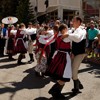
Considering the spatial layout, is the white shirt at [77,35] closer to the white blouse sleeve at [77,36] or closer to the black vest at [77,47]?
Result: the white blouse sleeve at [77,36]

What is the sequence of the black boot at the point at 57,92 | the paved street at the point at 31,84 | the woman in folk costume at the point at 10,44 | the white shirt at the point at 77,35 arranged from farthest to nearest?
the woman in folk costume at the point at 10,44 → the paved street at the point at 31,84 → the black boot at the point at 57,92 → the white shirt at the point at 77,35

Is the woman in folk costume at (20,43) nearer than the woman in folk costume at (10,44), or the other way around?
the woman in folk costume at (20,43)

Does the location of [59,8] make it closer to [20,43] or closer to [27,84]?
[20,43]

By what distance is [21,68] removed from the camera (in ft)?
40.3

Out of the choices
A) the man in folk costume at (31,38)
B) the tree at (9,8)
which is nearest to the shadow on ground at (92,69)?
the man in folk costume at (31,38)

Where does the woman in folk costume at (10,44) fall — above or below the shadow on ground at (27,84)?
above

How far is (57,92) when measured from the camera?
795cm

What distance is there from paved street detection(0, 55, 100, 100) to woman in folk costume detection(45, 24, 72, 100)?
1.01ft

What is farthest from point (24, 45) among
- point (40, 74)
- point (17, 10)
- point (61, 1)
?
point (61, 1)

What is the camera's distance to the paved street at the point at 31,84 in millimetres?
8234

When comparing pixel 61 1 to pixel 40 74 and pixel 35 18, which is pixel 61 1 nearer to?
pixel 35 18

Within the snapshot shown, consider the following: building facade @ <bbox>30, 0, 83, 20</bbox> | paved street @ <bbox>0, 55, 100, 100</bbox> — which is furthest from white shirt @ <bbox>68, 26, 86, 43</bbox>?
building facade @ <bbox>30, 0, 83, 20</bbox>

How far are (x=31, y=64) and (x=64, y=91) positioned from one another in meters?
4.65

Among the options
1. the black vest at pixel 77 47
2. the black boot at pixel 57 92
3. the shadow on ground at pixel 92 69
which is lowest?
the shadow on ground at pixel 92 69
